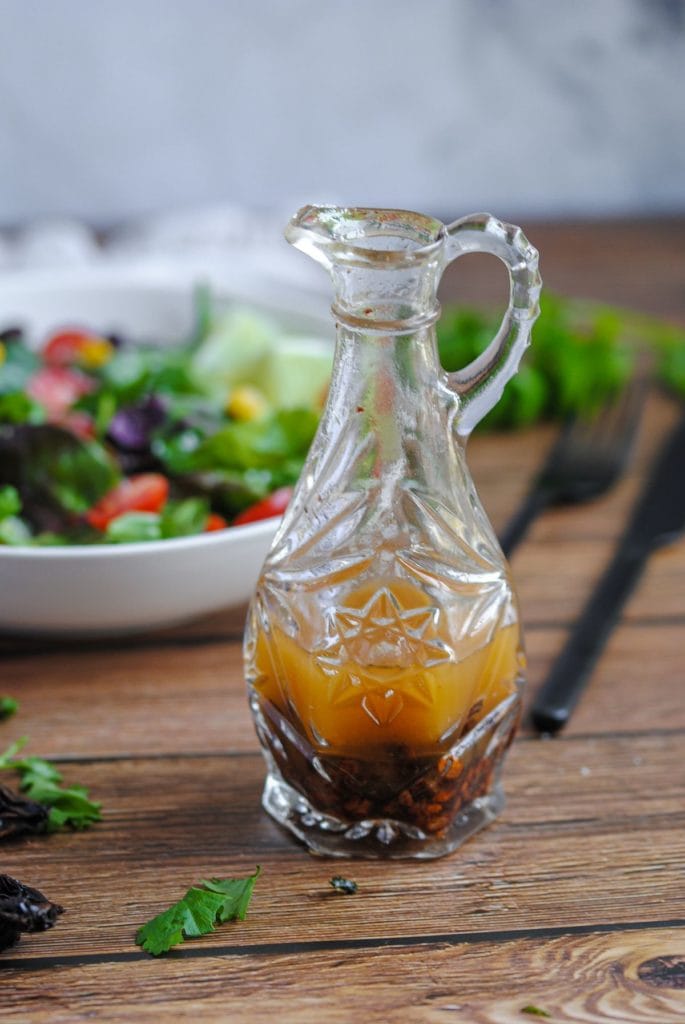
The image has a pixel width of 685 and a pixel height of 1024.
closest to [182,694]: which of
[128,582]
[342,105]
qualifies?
[128,582]

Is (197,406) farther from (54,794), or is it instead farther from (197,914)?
(197,914)

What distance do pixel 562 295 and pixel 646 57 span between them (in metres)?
1.25

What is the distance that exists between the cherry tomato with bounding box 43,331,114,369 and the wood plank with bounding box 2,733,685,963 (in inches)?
34.4

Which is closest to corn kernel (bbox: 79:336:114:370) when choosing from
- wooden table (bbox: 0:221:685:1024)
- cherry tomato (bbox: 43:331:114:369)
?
cherry tomato (bbox: 43:331:114:369)

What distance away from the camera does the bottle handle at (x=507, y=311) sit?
0.89m

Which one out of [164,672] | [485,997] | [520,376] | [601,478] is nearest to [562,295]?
[520,376]

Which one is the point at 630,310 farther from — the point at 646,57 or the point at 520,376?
the point at 646,57

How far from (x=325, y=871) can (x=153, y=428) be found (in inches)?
31.1

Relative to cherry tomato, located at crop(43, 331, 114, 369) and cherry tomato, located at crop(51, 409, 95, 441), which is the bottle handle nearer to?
cherry tomato, located at crop(51, 409, 95, 441)

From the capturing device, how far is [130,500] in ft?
4.85

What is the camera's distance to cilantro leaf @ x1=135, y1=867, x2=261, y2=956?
88cm

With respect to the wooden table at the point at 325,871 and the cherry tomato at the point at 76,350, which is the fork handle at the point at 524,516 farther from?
the cherry tomato at the point at 76,350

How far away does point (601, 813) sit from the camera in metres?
1.05

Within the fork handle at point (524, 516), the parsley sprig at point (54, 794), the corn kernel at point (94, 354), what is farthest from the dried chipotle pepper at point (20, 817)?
the corn kernel at point (94, 354)
